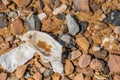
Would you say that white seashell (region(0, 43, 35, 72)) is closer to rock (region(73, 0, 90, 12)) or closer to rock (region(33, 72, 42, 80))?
rock (region(33, 72, 42, 80))

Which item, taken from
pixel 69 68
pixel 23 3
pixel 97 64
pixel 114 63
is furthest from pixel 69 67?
pixel 23 3

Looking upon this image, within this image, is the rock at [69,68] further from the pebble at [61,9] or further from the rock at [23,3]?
the rock at [23,3]

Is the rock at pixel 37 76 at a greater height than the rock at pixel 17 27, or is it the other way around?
the rock at pixel 17 27

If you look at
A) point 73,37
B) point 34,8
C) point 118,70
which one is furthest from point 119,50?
point 34,8

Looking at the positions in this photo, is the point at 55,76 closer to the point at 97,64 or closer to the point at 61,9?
the point at 97,64

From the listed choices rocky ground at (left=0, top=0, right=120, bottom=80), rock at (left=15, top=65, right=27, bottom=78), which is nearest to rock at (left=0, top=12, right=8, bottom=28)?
rocky ground at (left=0, top=0, right=120, bottom=80)

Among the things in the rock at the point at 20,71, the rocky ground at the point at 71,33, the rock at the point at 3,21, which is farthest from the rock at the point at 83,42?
the rock at the point at 3,21

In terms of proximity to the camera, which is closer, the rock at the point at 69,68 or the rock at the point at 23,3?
the rock at the point at 69,68
